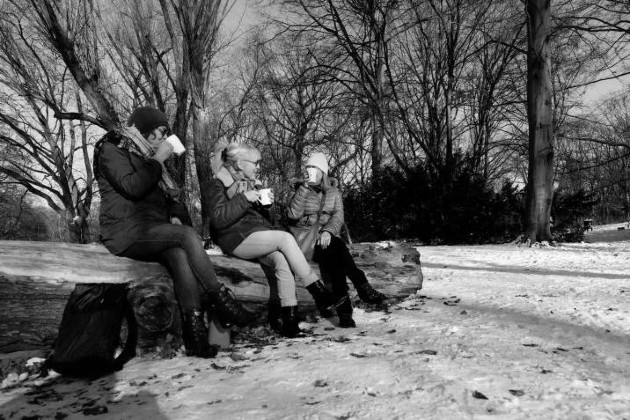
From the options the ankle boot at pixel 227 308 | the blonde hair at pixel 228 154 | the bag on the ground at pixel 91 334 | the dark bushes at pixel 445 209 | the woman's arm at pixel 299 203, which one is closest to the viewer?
the bag on the ground at pixel 91 334

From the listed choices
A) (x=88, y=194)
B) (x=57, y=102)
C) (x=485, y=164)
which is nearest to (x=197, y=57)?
(x=57, y=102)

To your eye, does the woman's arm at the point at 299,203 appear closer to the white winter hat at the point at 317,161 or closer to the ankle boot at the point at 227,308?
the white winter hat at the point at 317,161

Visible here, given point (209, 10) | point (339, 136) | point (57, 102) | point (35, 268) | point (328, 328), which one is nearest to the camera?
point (35, 268)

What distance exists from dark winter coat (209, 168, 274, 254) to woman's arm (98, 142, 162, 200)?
54cm

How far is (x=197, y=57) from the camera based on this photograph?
38.7 feet

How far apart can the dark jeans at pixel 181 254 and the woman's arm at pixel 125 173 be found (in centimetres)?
29

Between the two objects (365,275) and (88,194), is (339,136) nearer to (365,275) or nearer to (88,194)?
(88,194)

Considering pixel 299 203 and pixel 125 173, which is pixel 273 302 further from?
pixel 125 173

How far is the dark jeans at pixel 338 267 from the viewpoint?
3922mm

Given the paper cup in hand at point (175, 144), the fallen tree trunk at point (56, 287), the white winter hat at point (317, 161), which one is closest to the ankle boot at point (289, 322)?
the fallen tree trunk at point (56, 287)

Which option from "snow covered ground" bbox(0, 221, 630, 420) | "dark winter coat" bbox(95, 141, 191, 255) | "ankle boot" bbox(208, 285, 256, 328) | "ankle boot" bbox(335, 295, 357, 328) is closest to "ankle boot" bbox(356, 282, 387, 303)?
"snow covered ground" bbox(0, 221, 630, 420)

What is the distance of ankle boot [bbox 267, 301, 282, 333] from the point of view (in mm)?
3566

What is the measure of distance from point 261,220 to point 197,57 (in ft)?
31.1

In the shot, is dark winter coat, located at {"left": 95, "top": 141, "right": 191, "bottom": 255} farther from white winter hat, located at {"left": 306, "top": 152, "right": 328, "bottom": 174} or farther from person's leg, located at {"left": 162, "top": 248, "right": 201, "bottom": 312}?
white winter hat, located at {"left": 306, "top": 152, "right": 328, "bottom": 174}
